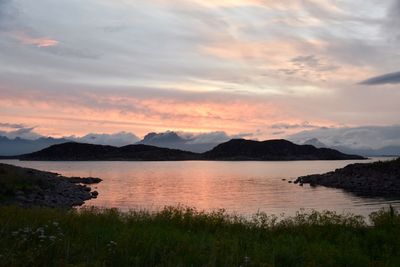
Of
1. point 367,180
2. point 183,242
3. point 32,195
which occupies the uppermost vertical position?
point 183,242

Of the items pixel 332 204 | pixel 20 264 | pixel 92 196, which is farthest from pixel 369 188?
pixel 20 264

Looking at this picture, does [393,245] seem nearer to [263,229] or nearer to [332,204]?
[263,229]

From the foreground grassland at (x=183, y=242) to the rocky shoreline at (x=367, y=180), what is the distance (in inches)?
1989

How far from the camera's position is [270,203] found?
2114 inches

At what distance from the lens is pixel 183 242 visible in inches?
494

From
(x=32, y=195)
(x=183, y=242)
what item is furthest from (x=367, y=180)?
(x=183, y=242)

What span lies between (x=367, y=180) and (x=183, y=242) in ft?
238

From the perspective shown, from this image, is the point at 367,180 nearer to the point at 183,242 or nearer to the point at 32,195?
the point at 32,195

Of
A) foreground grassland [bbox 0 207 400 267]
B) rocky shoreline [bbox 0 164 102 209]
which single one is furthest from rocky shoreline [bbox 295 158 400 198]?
foreground grassland [bbox 0 207 400 267]

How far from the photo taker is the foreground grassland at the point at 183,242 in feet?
35.2

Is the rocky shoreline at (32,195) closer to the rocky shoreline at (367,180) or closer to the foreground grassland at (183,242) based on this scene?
the foreground grassland at (183,242)

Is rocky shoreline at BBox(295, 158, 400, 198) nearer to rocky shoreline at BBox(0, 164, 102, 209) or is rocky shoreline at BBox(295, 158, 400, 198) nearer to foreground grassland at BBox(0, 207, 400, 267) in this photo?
rocky shoreline at BBox(0, 164, 102, 209)

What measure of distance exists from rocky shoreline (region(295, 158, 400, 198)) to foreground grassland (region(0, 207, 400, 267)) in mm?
50519

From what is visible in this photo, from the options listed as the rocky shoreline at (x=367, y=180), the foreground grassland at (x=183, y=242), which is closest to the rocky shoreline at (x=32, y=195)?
the foreground grassland at (x=183, y=242)
